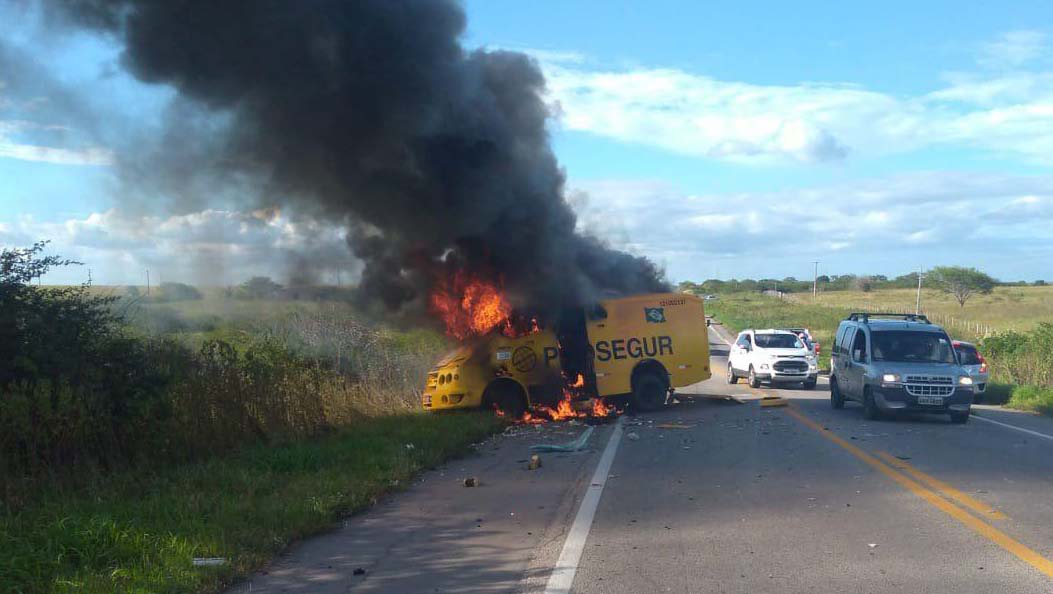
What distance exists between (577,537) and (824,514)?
2.47 m

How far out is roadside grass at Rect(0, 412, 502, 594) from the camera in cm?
607

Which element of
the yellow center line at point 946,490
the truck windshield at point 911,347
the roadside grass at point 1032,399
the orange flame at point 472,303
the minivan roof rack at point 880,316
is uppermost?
the orange flame at point 472,303

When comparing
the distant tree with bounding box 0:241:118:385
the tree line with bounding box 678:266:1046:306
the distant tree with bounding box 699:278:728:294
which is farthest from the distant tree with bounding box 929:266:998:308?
the distant tree with bounding box 0:241:118:385

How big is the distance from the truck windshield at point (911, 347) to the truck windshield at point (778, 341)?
28.4 feet

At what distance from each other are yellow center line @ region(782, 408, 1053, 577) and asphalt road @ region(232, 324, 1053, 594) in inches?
1.1

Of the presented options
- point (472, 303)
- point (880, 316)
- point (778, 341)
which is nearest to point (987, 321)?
point (778, 341)

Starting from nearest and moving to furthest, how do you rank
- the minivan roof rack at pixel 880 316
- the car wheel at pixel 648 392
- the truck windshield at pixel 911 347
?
1. the truck windshield at pixel 911 347
2. the car wheel at pixel 648 392
3. the minivan roof rack at pixel 880 316

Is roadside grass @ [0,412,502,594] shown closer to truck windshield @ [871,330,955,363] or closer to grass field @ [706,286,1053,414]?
truck windshield @ [871,330,955,363]

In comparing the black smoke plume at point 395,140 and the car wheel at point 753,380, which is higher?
the black smoke plume at point 395,140

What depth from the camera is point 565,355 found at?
17.3 metres

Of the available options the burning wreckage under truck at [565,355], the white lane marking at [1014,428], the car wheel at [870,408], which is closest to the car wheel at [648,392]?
the burning wreckage under truck at [565,355]

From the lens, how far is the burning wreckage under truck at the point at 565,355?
16.5 meters

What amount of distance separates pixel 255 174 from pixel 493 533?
8954 millimetres

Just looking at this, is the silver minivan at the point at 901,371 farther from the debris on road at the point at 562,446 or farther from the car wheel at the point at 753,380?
the car wheel at the point at 753,380
